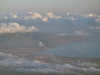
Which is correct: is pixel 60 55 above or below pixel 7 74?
above

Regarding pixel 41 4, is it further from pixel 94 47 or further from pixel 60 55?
pixel 94 47

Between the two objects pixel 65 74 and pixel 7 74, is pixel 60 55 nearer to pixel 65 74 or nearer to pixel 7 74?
pixel 65 74

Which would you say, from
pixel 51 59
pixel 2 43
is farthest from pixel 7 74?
pixel 51 59

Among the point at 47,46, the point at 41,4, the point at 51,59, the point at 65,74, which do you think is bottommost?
the point at 65,74

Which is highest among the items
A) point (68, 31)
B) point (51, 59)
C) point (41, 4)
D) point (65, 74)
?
point (41, 4)

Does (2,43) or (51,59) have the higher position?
(2,43)

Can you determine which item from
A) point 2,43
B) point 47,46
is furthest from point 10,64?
point 47,46
